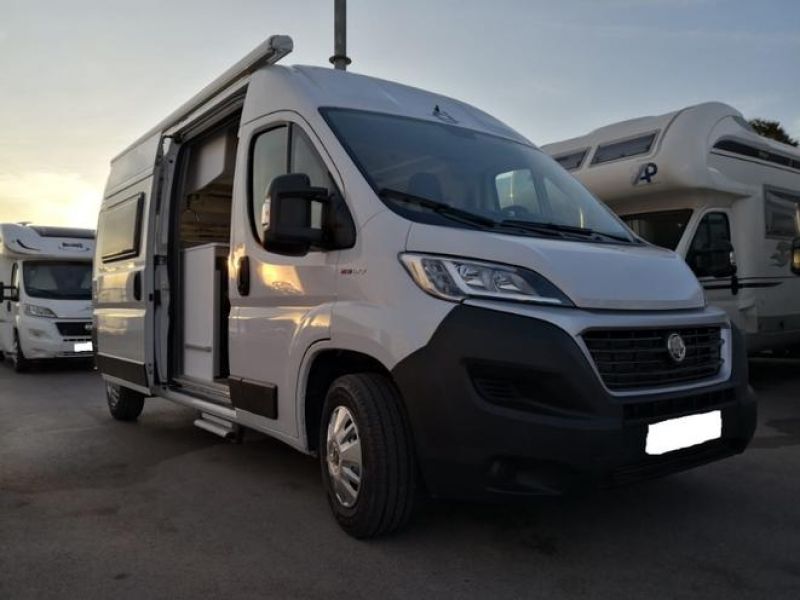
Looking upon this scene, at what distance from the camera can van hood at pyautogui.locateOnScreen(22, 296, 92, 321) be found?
40.7ft

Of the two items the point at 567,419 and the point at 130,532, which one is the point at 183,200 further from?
the point at 567,419

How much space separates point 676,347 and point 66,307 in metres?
11.4

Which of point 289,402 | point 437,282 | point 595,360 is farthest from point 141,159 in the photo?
point 595,360

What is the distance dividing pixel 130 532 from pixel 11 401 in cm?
605

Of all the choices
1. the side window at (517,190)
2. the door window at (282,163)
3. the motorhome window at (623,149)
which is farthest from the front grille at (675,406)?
the motorhome window at (623,149)

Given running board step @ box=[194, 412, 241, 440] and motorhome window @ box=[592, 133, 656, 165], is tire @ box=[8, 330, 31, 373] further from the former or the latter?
motorhome window @ box=[592, 133, 656, 165]

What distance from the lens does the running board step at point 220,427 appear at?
489 cm

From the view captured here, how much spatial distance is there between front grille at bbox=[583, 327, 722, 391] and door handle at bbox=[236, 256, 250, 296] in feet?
7.17

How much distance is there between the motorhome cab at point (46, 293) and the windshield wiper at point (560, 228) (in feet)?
34.3

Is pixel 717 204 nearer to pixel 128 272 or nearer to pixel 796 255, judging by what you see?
pixel 796 255

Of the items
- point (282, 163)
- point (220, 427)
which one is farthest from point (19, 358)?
point (282, 163)

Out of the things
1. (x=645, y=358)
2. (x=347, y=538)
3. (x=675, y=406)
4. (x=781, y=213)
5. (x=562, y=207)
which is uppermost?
(x=781, y=213)

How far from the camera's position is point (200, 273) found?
568cm

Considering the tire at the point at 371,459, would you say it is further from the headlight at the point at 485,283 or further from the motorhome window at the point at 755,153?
the motorhome window at the point at 755,153
